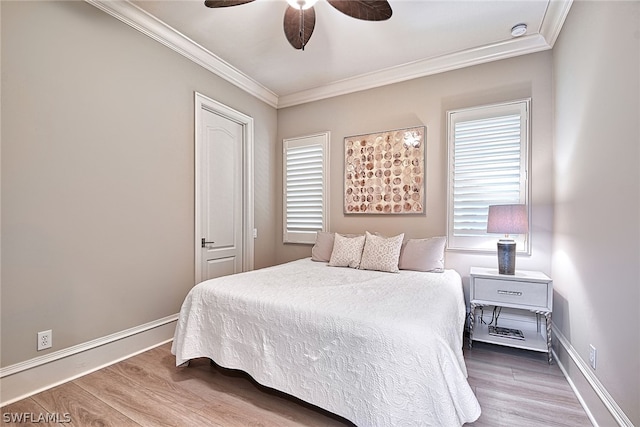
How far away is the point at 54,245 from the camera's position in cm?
205

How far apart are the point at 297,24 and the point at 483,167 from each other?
2184 mm

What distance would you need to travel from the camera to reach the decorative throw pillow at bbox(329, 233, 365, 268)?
3.04 meters

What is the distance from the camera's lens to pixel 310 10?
2104mm

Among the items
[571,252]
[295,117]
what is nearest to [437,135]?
[571,252]

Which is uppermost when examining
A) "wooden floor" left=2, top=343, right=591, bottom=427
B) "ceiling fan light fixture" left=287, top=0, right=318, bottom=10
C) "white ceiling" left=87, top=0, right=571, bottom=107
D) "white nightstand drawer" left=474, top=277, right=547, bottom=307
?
"white ceiling" left=87, top=0, right=571, bottom=107

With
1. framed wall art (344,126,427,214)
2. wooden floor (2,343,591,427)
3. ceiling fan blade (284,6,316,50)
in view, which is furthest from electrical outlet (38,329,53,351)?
framed wall art (344,126,427,214)

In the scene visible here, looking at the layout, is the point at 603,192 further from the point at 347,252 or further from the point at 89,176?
the point at 89,176

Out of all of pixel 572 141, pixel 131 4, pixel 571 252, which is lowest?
pixel 571 252

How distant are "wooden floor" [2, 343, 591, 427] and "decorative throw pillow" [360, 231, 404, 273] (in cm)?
103

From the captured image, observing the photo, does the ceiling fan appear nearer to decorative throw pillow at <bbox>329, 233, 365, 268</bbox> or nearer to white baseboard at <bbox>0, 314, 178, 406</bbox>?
decorative throw pillow at <bbox>329, 233, 365, 268</bbox>

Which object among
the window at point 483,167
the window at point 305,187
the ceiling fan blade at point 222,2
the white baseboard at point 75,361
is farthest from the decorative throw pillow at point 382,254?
the ceiling fan blade at point 222,2

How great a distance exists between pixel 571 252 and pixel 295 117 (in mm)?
3410

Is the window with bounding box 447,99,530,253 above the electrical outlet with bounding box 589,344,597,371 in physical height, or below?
above

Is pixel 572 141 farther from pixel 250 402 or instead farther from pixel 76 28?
pixel 76 28
